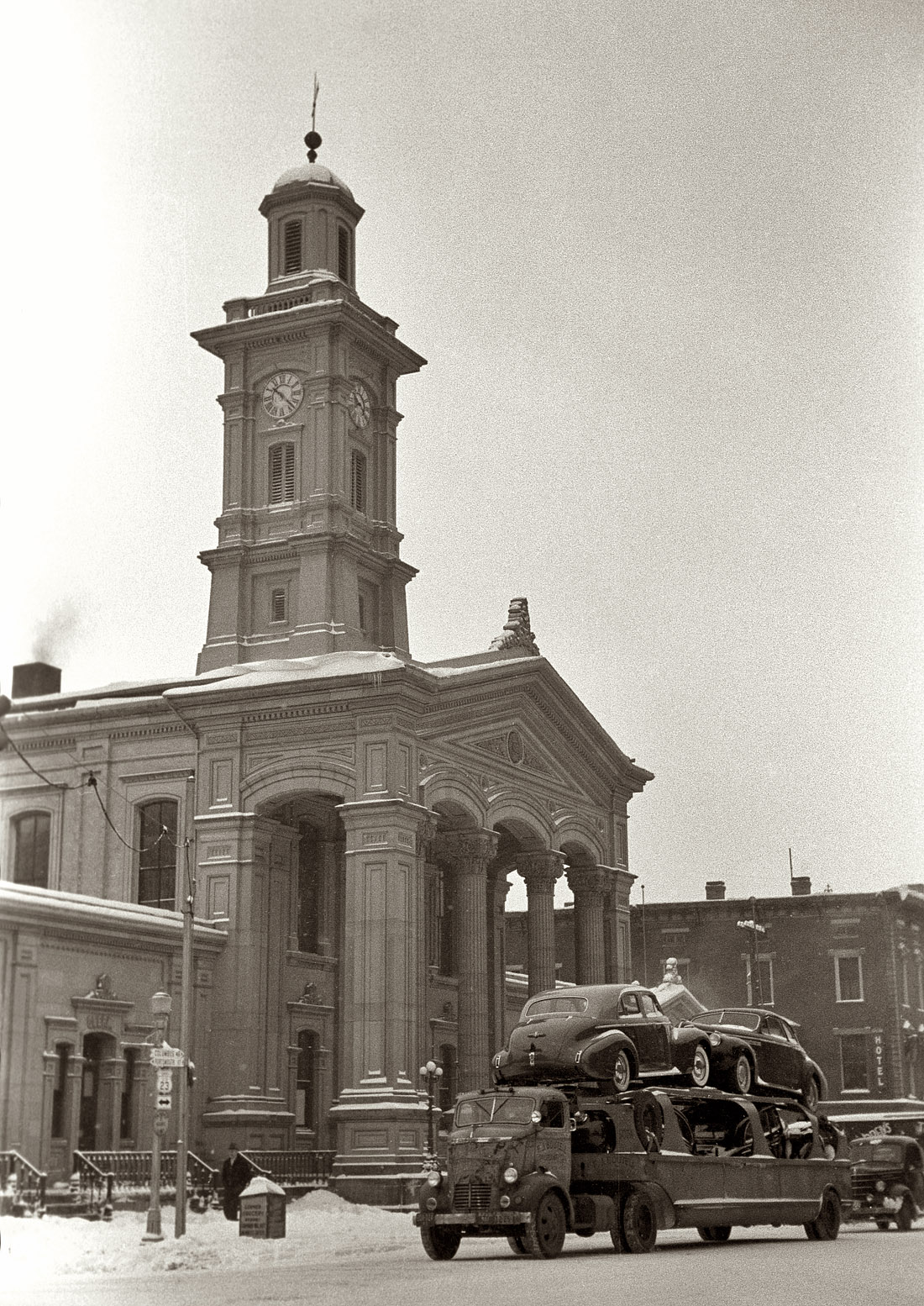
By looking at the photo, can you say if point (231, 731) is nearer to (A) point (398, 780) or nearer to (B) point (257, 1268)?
(A) point (398, 780)

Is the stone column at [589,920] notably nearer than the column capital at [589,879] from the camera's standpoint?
Yes

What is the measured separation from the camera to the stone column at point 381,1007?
3894cm

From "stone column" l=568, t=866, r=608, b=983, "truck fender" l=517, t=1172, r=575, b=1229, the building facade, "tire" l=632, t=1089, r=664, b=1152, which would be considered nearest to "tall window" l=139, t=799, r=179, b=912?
"stone column" l=568, t=866, r=608, b=983

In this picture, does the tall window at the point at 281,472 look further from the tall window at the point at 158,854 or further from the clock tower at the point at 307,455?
the tall window at the point at 158,854

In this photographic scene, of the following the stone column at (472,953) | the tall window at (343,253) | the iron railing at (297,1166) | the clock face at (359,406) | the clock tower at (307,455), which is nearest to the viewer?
the iron railing at (297,1166)

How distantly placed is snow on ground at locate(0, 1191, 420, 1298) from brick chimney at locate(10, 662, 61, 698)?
1513cm

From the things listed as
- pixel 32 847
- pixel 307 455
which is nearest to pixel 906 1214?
pixel 32 847

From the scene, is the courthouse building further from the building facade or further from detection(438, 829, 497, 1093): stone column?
the building facade

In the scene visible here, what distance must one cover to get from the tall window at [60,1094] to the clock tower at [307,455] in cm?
1330

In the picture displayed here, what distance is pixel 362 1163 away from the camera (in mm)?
38875

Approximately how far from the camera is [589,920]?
5047 centimetres

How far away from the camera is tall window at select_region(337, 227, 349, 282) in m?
48.1

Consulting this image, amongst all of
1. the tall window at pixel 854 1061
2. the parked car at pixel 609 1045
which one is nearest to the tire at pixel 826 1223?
the parked car at pixel 609 1045

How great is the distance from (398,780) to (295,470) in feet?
32.8
